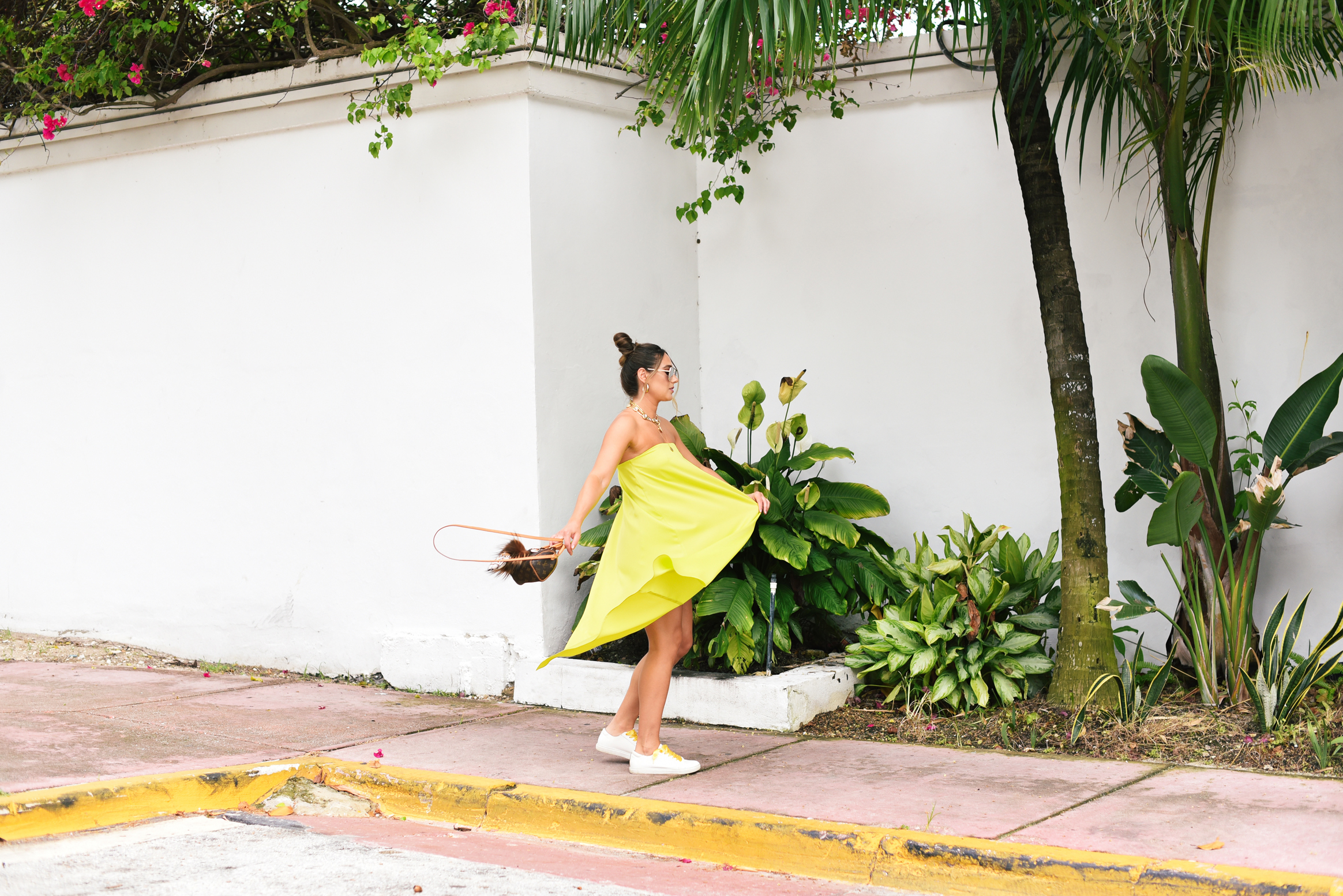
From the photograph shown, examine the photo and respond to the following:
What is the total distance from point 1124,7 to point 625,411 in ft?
9.18

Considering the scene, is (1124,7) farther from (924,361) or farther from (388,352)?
(388,352)

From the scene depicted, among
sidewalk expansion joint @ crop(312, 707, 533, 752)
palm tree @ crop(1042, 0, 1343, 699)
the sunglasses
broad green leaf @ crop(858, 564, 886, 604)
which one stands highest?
palm tree @ crop(1042, 0, 1343, 699)

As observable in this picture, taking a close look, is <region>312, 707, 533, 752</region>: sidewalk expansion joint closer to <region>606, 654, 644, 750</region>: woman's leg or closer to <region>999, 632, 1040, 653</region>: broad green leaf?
<region>606, 654, 644, 750</region>: woman's leg

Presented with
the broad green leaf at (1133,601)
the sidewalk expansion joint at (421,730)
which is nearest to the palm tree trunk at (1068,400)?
the broad green leaf at (1133,601)

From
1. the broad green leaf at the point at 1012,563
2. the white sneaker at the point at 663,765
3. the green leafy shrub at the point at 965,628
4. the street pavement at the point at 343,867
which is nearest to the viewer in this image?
the street pavement at the point at 343,867

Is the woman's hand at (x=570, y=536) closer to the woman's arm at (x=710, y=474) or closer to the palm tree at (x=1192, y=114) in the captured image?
the woman's arm at (x=710, y=474)

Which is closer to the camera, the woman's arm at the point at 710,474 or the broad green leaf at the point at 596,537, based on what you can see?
the woman's arm at the point at 710,474

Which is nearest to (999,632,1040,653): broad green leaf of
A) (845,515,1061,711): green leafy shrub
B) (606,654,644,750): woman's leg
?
(845,515,1061,711): green leafy shrub

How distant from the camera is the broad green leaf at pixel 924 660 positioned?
6344 mm

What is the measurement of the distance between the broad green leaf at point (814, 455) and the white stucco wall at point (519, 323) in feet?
1.83

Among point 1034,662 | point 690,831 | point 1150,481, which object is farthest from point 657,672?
point 1150,481

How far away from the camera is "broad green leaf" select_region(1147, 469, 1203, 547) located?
566cm

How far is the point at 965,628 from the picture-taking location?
252 inches

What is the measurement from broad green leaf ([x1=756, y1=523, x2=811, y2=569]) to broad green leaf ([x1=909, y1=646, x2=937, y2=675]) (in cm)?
72
